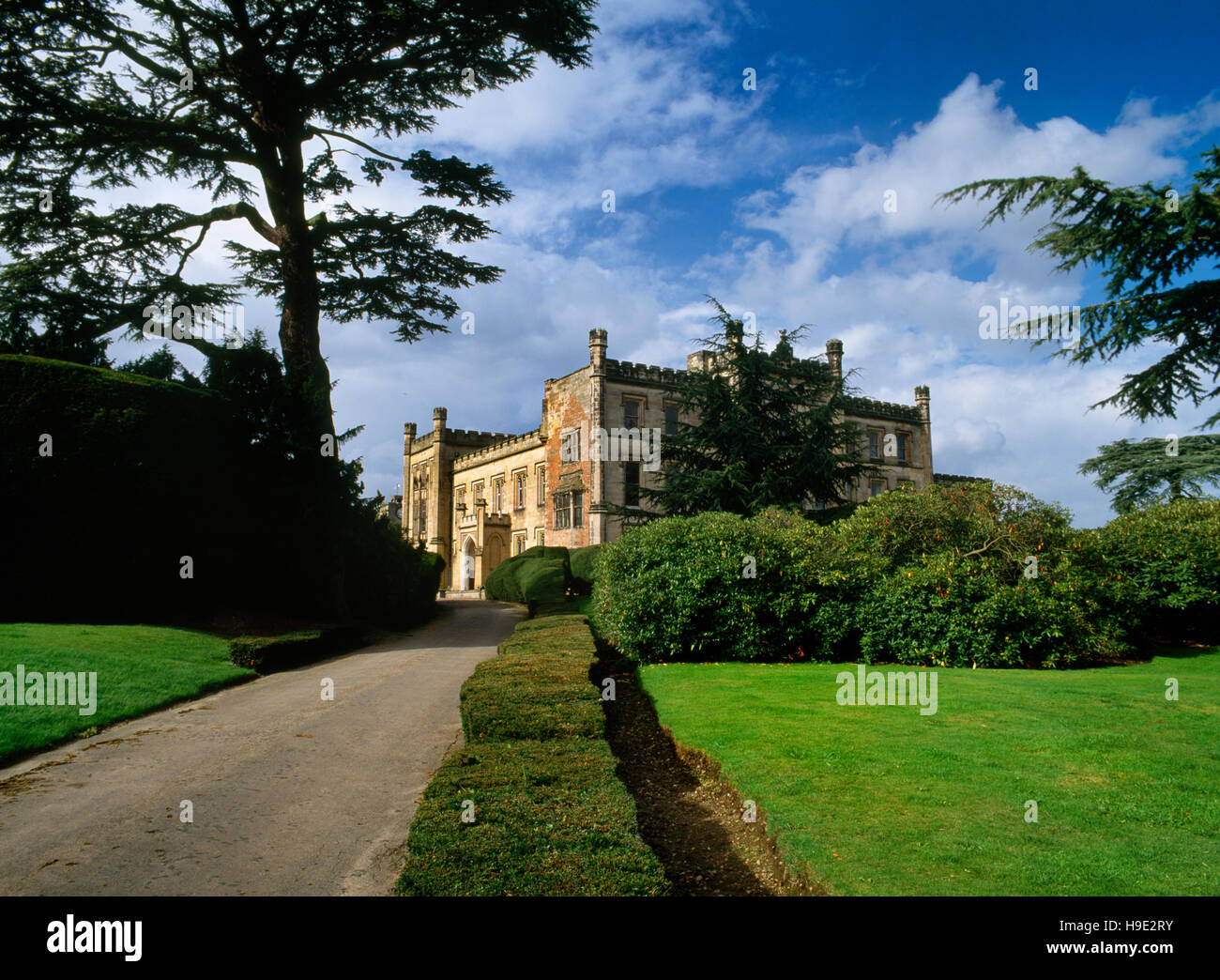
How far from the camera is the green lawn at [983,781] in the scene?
4.41 metres

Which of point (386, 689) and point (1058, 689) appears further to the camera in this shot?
point (386, 689)

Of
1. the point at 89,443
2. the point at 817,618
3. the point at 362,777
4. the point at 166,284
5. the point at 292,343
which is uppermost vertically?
the point at 166,284

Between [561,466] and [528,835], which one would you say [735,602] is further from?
[561,466]

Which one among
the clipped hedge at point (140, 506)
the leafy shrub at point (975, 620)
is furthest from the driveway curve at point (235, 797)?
the leafy shrub at point (975, 620)

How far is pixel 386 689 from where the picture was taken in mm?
11430

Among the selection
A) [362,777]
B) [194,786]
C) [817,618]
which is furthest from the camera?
[817,618]

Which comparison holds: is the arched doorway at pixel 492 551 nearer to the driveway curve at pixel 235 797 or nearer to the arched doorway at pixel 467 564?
the arched doorway at pixel 467 564

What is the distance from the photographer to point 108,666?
10578 mm

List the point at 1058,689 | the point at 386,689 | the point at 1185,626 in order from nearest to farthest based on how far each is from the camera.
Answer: the point at 1058,689 < the point at 386,689 < the point at 1185,626

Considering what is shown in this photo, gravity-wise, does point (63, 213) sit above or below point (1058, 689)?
above

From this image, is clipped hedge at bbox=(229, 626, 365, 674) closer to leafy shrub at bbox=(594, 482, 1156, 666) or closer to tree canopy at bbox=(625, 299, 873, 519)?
leafy shrub at bbox=(594, 482, 1156, 666)

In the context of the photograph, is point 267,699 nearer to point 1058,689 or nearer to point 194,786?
point 194,786
